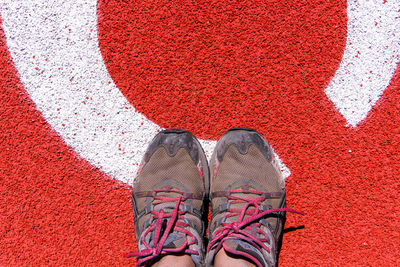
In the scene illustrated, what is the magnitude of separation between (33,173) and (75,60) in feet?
2.56

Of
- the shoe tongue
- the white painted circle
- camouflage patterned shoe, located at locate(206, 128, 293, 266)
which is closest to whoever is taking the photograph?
the shoe tongue

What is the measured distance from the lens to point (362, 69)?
1808 millimetres

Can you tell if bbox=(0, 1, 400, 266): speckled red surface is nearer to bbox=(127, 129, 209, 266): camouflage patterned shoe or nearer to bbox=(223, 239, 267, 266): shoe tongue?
bbox=(127, 129, 209, 266): camouflage patterned shoe

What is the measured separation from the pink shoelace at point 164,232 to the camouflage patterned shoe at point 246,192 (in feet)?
0.57

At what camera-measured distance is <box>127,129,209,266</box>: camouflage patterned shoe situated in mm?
1755

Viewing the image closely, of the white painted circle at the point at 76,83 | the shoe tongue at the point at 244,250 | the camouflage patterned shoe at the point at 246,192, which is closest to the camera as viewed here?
the shoe tongue at the point at 244,250

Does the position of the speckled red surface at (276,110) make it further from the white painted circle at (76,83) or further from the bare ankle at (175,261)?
the bare ankle at (175,261)

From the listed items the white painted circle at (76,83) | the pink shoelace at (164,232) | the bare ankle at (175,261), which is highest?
the white painted circle at (76,83)

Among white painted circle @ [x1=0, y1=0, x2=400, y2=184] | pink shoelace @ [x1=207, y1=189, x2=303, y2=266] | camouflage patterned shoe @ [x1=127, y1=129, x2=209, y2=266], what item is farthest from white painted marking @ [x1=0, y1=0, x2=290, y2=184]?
pink shoelace @ [x1=207, y1=189, x2=303, y2=266]

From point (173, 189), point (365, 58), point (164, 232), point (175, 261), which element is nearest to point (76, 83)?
point (173, 189)

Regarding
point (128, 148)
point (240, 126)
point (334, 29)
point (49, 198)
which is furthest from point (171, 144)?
point (334, 29)

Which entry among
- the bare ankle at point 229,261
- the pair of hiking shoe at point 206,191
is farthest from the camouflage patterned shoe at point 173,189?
the bare ankle at point 229,261

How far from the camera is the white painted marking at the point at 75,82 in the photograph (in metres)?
1.84

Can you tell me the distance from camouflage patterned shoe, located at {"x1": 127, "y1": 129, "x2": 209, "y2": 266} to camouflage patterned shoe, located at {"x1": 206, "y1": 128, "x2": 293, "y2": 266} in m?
0.10
